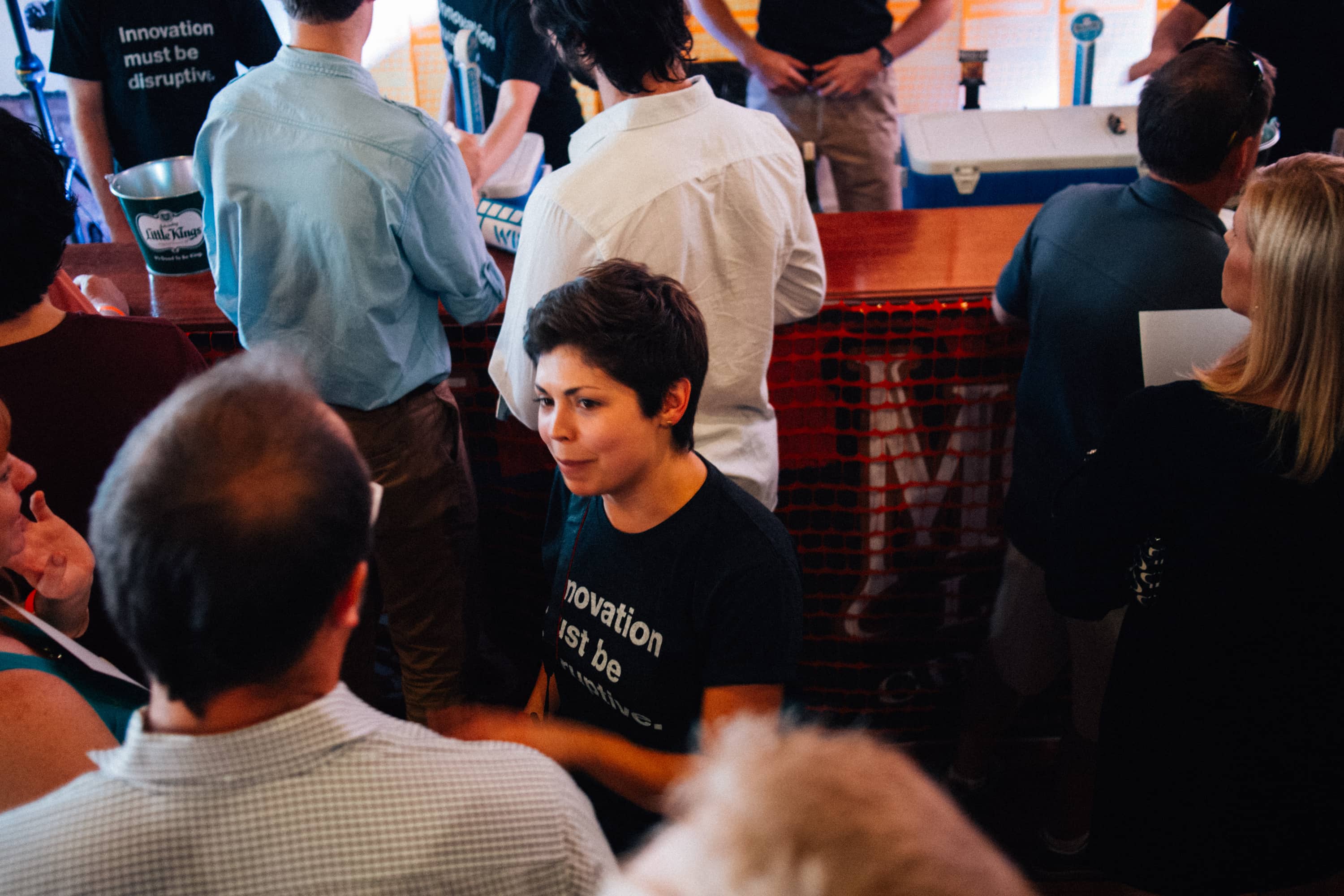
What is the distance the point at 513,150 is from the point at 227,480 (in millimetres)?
2169

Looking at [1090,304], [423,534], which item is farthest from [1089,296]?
[423,534]

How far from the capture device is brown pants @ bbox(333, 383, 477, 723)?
2.04 metres

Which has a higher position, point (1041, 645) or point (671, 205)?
point (671, 205)

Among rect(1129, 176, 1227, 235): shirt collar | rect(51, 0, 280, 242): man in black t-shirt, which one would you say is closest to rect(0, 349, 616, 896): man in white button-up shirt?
rect(1129, 176, 1227, 235): shirt collar

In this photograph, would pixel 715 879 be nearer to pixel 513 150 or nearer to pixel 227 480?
pixel 227 480

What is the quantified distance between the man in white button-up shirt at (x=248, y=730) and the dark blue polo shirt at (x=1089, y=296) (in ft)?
4.74

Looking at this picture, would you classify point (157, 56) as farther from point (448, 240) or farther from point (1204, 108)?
point (1204, 108)

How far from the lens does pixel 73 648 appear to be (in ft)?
3.69

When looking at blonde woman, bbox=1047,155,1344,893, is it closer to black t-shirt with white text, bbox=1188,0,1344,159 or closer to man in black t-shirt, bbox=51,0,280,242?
black t-shirt with white text, bbox=1188,0,1344,159

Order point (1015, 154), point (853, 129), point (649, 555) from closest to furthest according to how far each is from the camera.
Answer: point (649, 555)
point (1015, 154)
point (853, 129)

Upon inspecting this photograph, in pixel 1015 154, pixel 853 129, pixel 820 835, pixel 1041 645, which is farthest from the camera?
pixel 853 129

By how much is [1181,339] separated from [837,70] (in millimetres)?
2032

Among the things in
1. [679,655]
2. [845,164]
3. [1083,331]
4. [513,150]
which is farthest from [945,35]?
[679,655]

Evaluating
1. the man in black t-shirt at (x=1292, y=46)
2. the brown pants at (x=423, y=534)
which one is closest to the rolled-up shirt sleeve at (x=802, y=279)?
the brown pants at (x=423, y=534)
